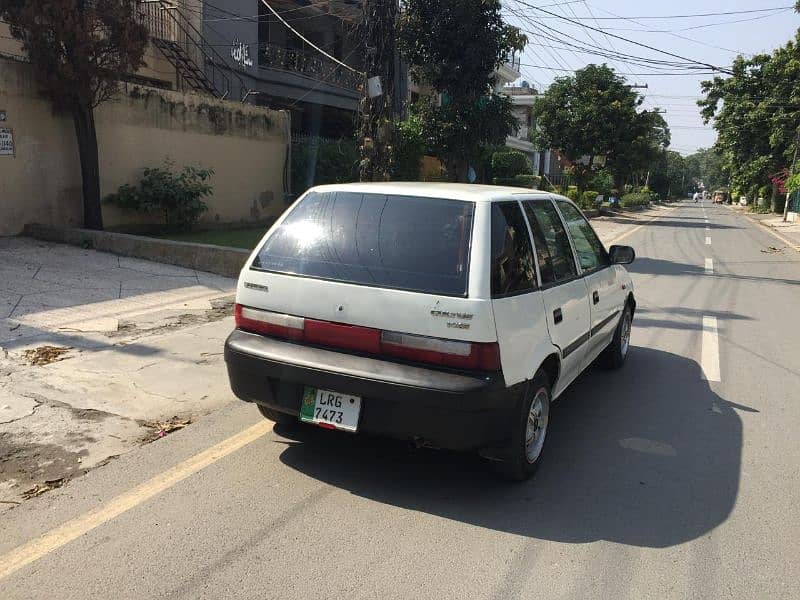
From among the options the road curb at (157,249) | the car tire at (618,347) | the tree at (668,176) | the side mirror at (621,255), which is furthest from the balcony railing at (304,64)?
the tree at (668,176)

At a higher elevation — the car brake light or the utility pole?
the utility pole

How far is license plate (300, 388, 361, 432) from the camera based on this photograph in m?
3.63

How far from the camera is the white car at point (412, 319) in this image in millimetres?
3494

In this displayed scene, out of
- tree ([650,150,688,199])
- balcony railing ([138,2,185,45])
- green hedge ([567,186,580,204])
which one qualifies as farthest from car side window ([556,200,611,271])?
tree ([650,150,688,199])

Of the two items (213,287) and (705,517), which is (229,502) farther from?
(213,287)

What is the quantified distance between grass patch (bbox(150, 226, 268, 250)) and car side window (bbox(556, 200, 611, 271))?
817cm

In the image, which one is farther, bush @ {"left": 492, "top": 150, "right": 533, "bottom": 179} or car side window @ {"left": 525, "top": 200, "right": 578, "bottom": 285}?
bush @ {"left": 492, "top": 150, "right": 533, "bottom": 179}

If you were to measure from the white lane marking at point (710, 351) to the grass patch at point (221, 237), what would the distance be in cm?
786

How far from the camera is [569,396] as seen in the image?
5648 mm

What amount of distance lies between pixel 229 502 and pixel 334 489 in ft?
1.89

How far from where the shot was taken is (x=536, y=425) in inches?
160

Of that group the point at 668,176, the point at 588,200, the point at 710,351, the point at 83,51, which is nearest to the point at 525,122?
the point at 588,200

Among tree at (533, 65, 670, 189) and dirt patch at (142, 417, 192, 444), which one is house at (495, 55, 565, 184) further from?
dirt patch at (142, 417, 192, 444)

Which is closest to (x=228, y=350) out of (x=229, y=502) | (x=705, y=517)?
(x=229, y=502)
